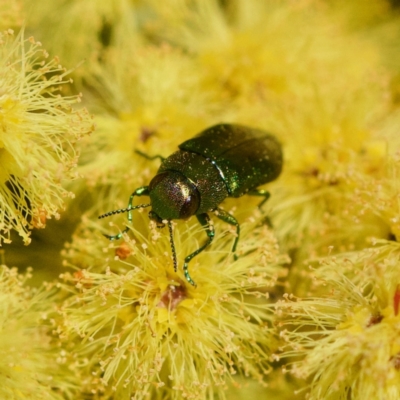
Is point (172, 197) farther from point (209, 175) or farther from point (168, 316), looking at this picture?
point (168, 316)

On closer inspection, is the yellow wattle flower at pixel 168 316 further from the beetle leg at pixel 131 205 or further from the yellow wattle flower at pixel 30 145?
the yellow wattle flower at pixel 30 145

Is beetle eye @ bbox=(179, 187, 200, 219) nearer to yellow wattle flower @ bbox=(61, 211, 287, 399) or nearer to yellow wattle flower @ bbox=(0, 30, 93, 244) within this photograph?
yellow wattle flower @ bbox=(61, 211, 287, 399)

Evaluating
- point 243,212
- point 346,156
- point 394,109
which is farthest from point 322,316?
point 394,109

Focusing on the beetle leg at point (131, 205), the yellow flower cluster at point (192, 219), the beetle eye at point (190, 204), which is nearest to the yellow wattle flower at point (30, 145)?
the yellow flower cluster at point (192, 219)

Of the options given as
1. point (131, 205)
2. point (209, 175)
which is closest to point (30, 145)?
point (131, 205)

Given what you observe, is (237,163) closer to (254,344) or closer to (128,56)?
(254,344)
